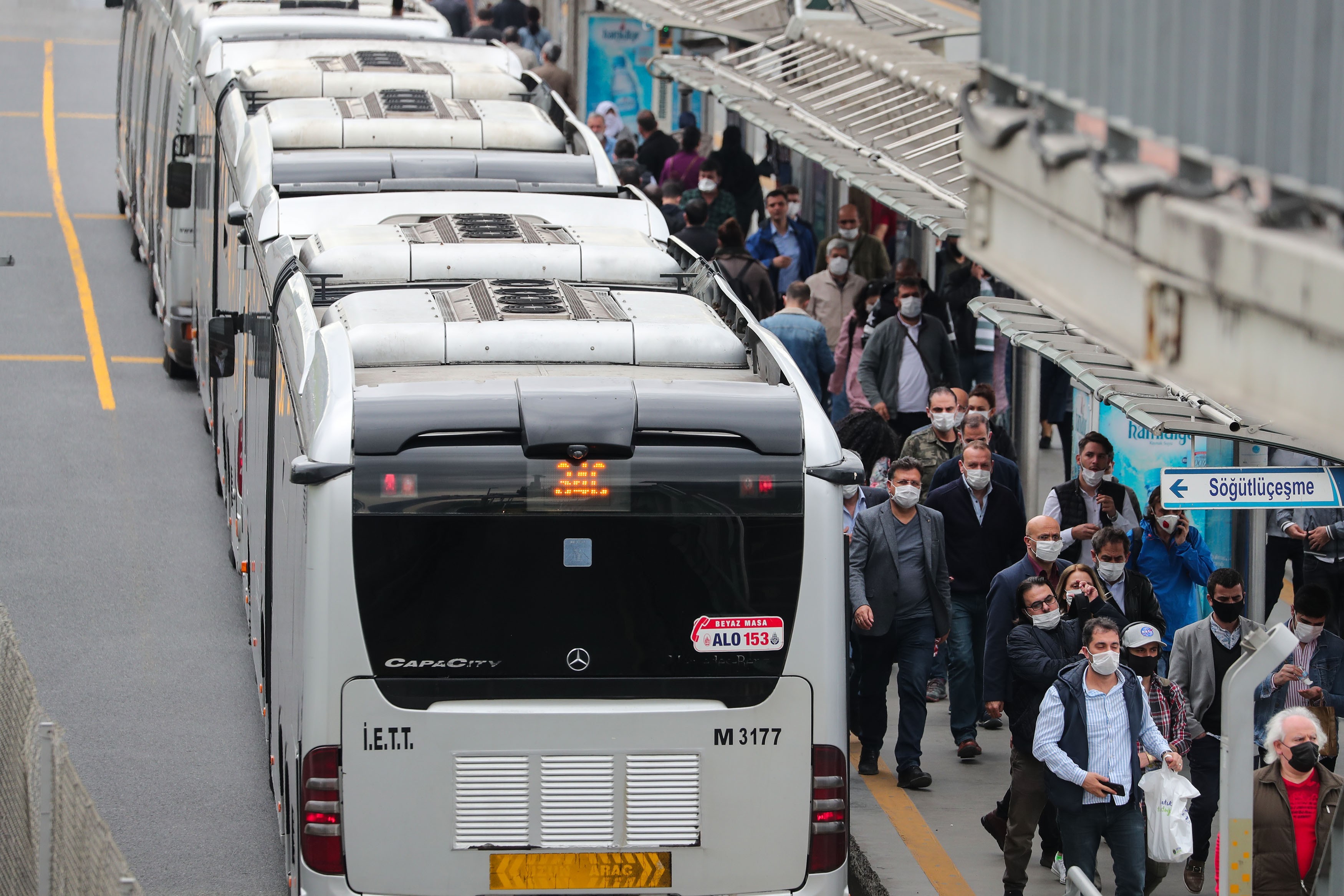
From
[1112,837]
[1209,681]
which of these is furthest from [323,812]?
[1209,681]

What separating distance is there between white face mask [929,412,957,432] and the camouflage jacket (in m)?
0.08

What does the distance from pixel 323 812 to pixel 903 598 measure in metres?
4.31

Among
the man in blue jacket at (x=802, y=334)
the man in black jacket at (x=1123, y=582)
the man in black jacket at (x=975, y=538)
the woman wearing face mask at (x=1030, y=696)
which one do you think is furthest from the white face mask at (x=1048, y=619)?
the man in blue jacket at (x=802, y=334)

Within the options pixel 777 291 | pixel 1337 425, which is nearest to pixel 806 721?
pixel 1337 425

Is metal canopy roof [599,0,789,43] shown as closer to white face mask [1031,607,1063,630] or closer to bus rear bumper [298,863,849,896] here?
white face mask [1031,607,1063,630]

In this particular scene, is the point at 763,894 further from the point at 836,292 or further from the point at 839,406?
the point at 836,292

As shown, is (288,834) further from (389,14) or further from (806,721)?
(389,14)

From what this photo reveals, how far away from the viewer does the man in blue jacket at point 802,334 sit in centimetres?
1605

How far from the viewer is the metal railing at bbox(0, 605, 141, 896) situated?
23.5 feet

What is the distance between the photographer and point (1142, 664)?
9.78m

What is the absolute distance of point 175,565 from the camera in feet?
50.2

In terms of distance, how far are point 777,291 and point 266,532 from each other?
34.0 feet

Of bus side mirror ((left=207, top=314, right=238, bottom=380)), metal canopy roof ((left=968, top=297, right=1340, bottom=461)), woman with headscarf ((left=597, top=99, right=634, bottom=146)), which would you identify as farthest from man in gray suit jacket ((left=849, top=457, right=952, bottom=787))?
woman with headscarf ((left=597, top=99, right=634, bottom=146))

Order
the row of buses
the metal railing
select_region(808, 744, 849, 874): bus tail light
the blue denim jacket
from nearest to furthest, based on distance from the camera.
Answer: the metal railing, the row of buses, select_region(808, 744, 849, 874): bus tail light, the blue denim jacket
